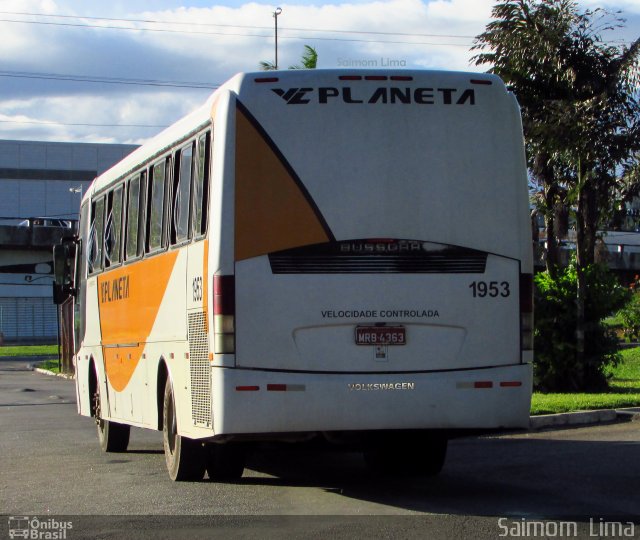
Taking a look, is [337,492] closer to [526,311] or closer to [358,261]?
[358,261]

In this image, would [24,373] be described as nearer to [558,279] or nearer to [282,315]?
[558,279]

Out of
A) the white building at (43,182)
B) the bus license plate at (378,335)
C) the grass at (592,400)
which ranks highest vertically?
the white building at (43,182)

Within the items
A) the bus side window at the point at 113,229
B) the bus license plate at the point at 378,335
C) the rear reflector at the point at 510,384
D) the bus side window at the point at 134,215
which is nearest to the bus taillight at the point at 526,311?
the rear reflector at the point at 510,384

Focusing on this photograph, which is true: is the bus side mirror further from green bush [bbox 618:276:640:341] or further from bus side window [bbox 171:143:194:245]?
green bush [bbox 618:276:640:341]

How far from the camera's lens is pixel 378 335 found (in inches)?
361

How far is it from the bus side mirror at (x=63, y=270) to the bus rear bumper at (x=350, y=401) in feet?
24.6

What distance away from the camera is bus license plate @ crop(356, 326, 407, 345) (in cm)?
916

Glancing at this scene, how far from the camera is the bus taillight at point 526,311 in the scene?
376 inches

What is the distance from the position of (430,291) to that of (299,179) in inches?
52.8

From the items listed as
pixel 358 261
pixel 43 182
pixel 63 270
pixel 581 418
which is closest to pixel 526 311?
pixel 358 261

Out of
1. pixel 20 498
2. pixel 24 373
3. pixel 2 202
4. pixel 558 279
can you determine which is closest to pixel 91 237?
pixel 20 498

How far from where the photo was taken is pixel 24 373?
39594mm

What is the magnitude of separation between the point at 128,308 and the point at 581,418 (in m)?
6.45

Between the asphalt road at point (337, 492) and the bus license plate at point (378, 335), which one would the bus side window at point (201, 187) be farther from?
the asphalt road at point (337, 492)
